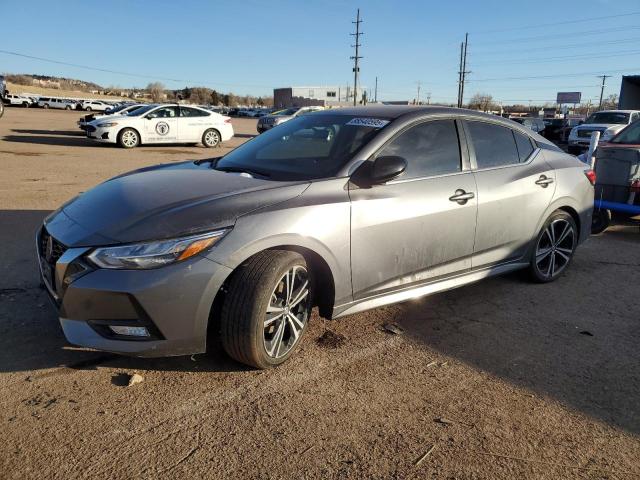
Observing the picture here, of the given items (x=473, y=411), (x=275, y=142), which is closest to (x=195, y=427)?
(x=473, y=411)

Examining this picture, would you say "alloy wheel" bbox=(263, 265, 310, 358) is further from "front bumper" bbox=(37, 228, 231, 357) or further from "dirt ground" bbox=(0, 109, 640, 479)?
"front bumper" bbox=(37, 228, 231, 357)

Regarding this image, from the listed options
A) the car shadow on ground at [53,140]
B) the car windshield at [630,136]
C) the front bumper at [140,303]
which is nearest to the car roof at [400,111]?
the front bumper at [140,303]

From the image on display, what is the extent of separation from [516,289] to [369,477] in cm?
317

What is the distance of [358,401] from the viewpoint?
3.00m

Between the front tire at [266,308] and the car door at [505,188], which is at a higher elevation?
the car door at [505,188]

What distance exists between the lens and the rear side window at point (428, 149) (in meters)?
3.89

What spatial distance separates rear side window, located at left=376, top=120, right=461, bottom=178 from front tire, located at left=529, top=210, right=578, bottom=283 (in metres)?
1.40

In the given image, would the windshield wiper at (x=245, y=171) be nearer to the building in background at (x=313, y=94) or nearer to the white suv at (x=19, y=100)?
the white suv at (x=19, y=100)

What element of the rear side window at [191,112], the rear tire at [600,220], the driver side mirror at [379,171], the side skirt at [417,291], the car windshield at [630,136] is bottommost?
the rear tire at [600,220]

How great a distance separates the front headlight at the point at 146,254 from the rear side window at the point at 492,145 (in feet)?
8.66

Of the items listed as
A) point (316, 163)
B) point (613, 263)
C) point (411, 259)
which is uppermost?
point (316, 163)

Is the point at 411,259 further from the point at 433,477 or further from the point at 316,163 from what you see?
the point at 433,477

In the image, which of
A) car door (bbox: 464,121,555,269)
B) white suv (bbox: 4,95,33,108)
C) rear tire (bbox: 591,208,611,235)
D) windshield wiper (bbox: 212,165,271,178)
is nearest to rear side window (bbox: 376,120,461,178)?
car door (bbox: 464,121,555,269)

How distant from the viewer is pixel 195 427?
272 centimetres
